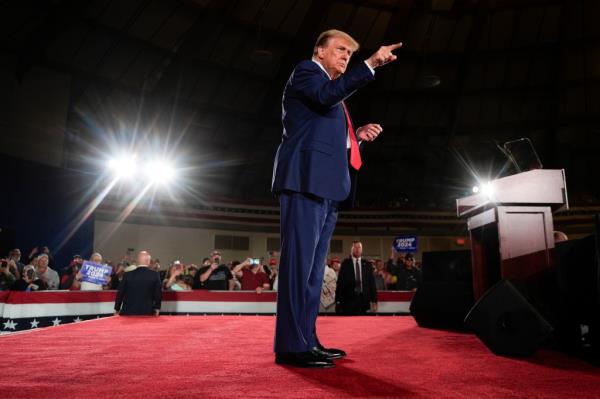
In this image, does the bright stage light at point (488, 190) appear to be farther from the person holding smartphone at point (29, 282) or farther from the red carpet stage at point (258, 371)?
the person holding smartphone at point (29, 282)

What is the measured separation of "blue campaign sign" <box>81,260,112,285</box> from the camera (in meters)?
5.96

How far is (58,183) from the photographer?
9.84m

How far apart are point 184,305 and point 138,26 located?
27.0 feet

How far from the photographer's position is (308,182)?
164cm

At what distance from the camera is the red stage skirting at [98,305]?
14.8ft

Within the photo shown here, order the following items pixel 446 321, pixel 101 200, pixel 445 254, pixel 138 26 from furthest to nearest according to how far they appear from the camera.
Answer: pixel 101 200 → pixel 138 26 → pixel 445 254 → pixel 446 321

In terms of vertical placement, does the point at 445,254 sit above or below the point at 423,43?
below

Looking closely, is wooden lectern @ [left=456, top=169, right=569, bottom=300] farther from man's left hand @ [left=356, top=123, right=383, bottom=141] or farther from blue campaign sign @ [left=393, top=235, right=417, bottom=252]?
blue campaign sign @ [left=393, top=235, right=417, bottom=252]

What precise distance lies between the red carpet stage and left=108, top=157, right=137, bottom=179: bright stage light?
412 inches

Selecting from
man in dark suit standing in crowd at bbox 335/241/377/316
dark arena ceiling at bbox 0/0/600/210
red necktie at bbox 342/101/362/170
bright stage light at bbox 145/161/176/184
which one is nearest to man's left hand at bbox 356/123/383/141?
red necktie at bbox 342/101/362/170

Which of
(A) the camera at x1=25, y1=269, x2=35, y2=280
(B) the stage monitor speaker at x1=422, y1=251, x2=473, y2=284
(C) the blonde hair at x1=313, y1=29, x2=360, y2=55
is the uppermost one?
(C) the blonde hair at x1=313, y1=29, x2=360, y2=55

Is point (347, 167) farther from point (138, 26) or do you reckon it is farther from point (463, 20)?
point (463, 20)

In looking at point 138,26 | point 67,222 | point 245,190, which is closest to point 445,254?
point 67,222

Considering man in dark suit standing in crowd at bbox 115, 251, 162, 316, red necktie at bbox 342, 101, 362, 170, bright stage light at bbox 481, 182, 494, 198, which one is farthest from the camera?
man in dark suit standing in crowd at bbox 115, 251, 162, 316
